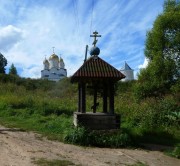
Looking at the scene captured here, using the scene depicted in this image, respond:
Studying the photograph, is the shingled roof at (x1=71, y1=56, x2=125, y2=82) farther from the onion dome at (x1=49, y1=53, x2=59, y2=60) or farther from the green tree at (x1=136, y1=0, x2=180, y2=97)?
the onion dome at (x1=49, y1=53, x2=59, y2=60)

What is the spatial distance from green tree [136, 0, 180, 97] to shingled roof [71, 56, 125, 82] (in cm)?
1261

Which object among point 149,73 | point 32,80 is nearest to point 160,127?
point 149,73

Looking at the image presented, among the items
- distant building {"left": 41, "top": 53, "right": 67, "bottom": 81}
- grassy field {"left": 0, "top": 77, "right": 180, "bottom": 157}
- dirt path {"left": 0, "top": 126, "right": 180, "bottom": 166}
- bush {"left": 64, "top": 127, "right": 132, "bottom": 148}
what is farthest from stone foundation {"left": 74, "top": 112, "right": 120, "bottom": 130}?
distant building {"left": 41, "top": 53, "right": 67, "bottom": 81}

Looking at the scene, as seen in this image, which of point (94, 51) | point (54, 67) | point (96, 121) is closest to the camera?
point (96, 121)

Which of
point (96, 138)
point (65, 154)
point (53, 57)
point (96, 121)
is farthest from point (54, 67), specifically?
point (65, 154)

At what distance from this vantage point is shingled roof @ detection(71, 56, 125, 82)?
41.1 ft

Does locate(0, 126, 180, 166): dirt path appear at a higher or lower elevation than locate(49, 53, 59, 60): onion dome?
lower

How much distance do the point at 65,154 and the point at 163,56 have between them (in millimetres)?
17366

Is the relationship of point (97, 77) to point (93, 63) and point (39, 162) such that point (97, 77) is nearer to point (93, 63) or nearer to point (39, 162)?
point (93, 63)

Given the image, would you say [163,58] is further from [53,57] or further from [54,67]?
[53,57]

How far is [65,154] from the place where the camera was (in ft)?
32.2

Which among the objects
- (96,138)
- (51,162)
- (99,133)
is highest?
(99,133)

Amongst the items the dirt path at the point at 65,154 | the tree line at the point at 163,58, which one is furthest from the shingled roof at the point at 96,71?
the tree line at the point at 163,58

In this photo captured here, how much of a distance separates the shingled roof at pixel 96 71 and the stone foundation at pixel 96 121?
1373 mm
